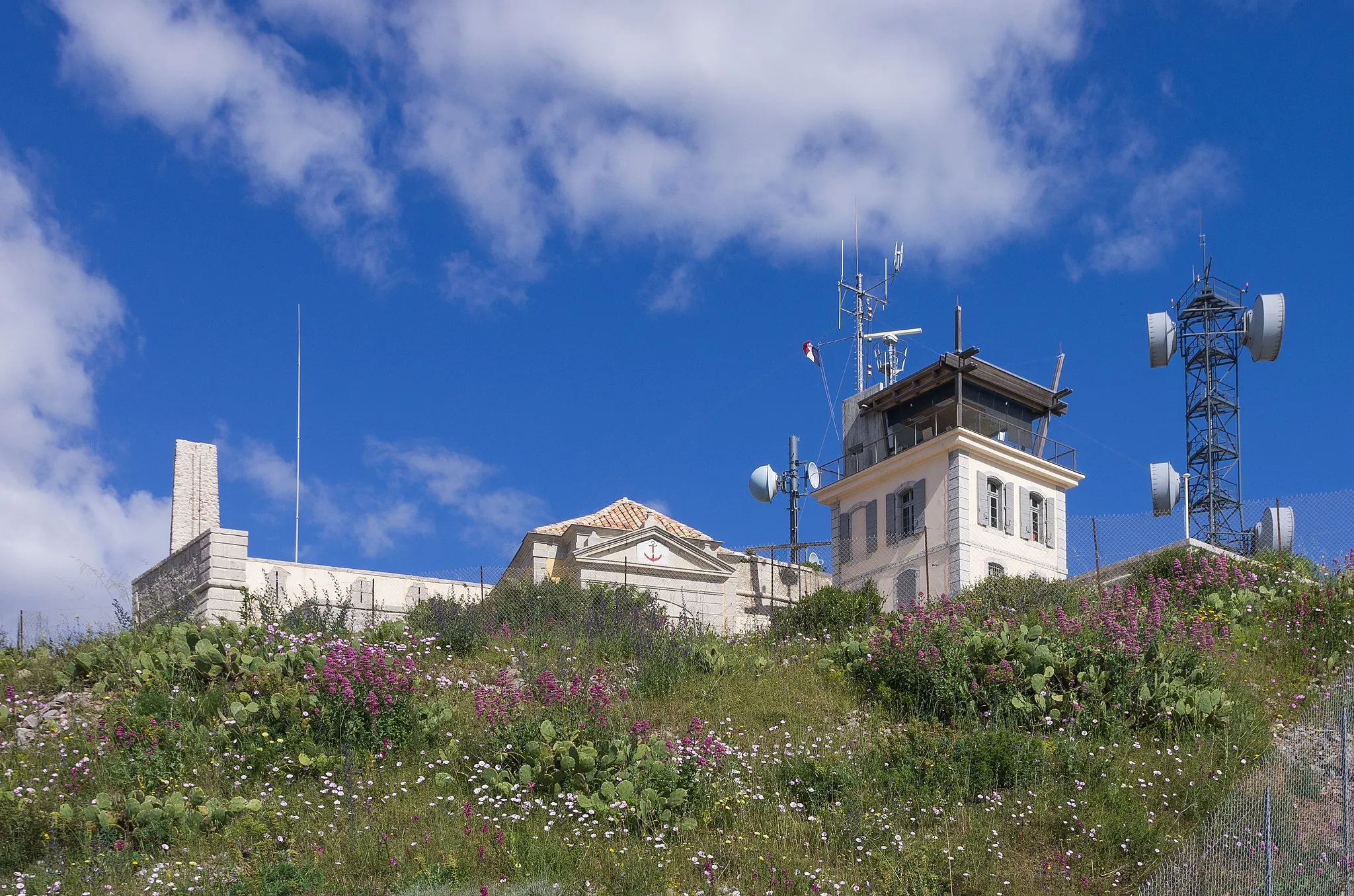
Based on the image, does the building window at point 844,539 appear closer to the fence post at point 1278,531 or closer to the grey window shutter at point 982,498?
the grey window shutter at point 982,498

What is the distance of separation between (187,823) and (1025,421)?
29290 mm

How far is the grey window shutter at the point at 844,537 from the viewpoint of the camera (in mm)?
37094

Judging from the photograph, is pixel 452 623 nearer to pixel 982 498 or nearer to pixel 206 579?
pixel 206 579

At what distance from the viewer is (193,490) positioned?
2922 centimetres

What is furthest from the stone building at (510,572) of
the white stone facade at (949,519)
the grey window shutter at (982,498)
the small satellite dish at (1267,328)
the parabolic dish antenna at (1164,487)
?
the small satellite dish at (1267,328)

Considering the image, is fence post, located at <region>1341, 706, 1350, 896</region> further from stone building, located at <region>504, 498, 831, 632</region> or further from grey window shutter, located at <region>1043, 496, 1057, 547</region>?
grey window shutter, located at <region>1043, 496, 1057, 547</region>

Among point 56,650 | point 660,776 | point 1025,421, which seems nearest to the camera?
point 660,776

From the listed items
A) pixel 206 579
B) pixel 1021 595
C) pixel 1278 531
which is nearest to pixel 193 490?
pixel 206 579

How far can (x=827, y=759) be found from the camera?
14914 millimetres

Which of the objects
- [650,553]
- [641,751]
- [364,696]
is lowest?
[641,751]

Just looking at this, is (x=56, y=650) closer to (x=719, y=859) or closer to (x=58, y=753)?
(x=58, y=753)

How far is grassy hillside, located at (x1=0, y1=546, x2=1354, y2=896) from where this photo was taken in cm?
1251

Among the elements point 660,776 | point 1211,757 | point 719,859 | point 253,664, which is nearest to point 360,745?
point 253,664

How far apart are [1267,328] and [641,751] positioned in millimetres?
26982
